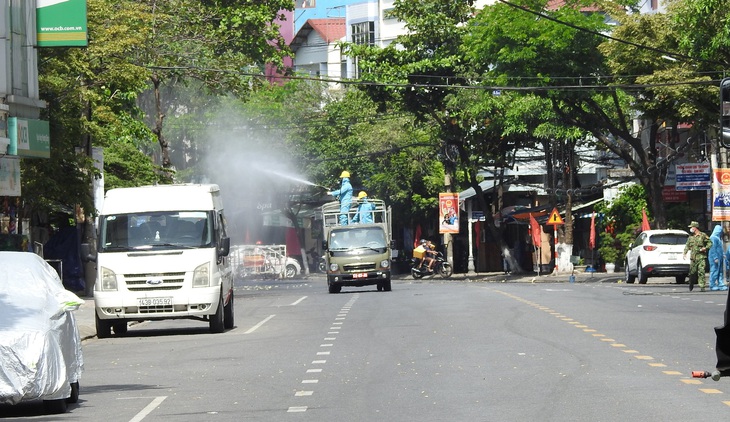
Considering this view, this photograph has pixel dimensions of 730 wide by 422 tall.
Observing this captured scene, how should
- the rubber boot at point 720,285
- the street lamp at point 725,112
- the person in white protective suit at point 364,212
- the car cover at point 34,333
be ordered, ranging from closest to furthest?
the street lamp at point 725,112
the car cover at point 34,333
the rubber boot at point 720,285
the person in white protective suit at point 364,212

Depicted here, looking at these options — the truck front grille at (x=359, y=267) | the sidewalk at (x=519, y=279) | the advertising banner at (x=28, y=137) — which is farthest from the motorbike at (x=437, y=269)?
the advertising banner at (x=28, y=137)

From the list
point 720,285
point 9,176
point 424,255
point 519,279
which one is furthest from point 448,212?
point 9,176

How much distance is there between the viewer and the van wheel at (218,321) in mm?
22500

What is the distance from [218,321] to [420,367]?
799 cm

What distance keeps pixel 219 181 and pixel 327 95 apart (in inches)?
447

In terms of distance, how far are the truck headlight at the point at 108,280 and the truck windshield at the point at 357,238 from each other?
56.8 ft

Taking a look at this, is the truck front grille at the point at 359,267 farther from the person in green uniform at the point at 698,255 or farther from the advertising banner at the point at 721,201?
the advertising banner at the point at 721,201

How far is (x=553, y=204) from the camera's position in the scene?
175ft

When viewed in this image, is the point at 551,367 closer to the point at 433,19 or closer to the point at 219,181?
the point at 433,19

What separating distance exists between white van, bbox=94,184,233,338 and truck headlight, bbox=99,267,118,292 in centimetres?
2

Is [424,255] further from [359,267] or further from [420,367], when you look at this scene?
[420,367]

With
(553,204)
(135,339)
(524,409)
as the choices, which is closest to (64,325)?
(524,409)

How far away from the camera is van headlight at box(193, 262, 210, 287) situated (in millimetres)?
22406

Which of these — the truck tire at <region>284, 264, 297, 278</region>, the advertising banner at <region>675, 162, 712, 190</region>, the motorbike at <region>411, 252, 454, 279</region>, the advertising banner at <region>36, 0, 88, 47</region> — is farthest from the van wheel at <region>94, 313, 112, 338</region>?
the truck tire at <region>284, 264, 297, 278</region>
